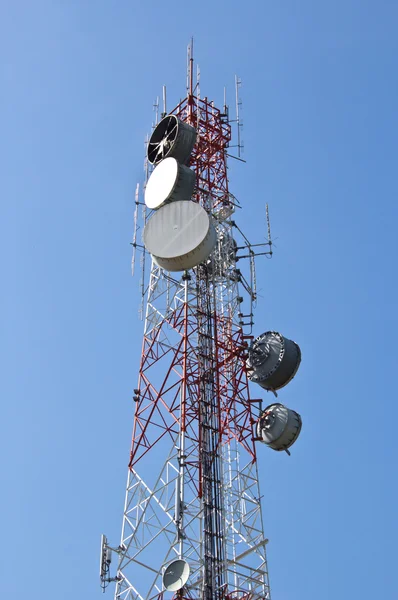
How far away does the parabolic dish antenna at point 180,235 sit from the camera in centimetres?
3766

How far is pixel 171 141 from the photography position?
42.2 m

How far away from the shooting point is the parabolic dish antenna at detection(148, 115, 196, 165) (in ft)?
137

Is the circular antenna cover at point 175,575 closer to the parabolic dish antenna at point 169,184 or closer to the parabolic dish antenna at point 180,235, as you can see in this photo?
the parabolic dish antenna at point 180,235

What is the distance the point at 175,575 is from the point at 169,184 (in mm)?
15501

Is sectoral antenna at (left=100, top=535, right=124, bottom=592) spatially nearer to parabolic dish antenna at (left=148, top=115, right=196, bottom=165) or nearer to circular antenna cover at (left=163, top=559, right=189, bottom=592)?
circular antenna cover at (left=163, top=559, right=189, bottom=592)

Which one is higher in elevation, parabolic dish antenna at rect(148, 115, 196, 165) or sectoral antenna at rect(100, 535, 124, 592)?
parabolic dish antenna at rect(148, 115, 196, 165)

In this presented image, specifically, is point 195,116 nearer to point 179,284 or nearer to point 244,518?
point 179,284

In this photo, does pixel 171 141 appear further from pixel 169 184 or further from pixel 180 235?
pixel 180 235

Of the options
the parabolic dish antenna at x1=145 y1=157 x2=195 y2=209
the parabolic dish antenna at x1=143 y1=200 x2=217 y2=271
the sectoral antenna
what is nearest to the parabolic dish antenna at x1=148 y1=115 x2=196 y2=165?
the parabolic dish antenna at x1=145 y1=157 x2=195 y2=209

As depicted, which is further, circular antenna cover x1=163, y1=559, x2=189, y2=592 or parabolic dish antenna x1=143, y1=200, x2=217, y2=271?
parabolic dish antenna x1=143, y1=200, x2=217, y2=271

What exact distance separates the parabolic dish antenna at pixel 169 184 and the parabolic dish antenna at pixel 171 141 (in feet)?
3.26

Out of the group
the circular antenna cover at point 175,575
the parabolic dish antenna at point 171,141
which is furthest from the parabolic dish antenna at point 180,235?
the circular antenna cover at point 175,575

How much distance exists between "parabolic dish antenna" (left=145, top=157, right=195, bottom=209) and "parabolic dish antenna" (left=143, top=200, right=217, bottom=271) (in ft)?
4.73

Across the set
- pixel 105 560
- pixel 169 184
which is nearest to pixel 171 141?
pixel 169 184
